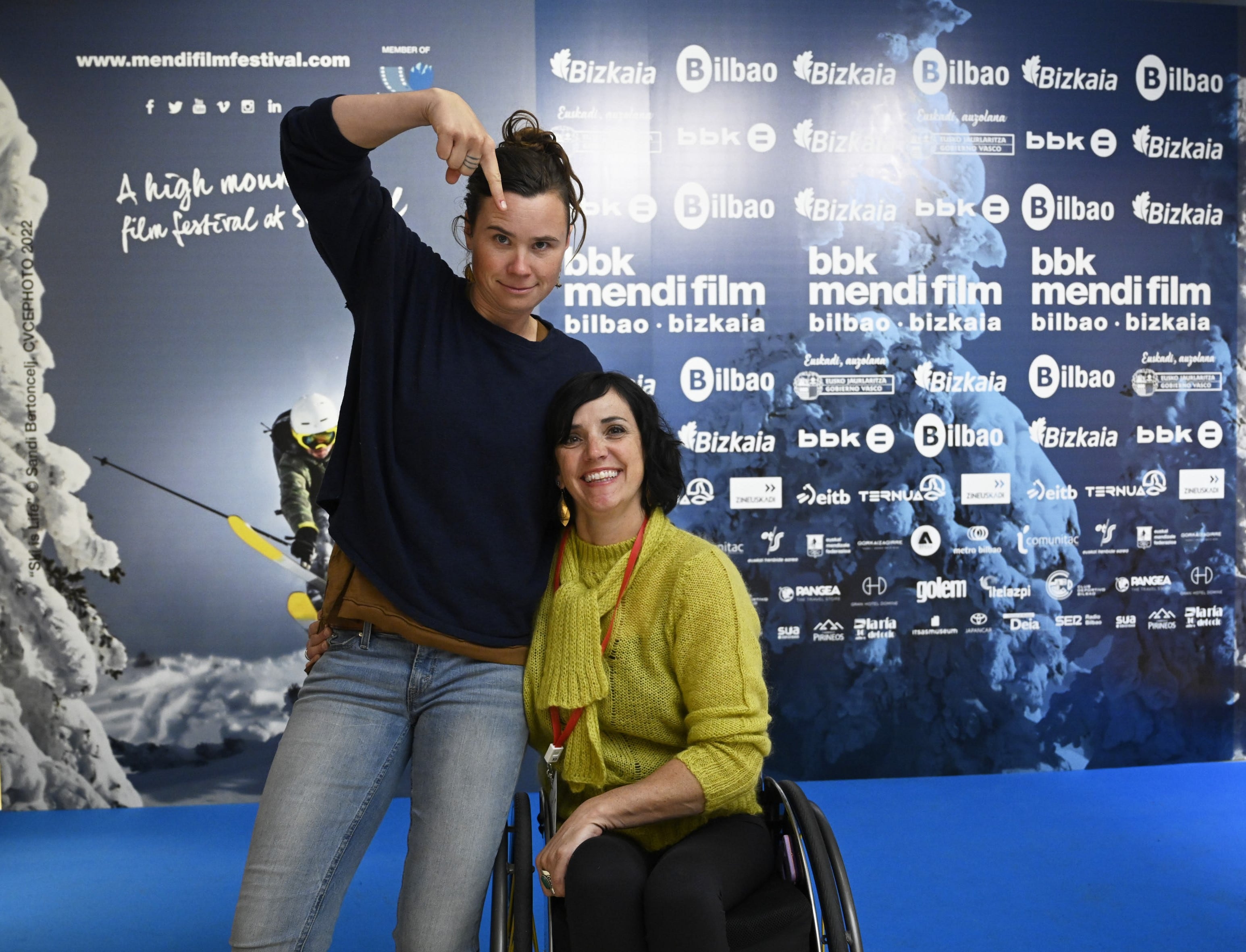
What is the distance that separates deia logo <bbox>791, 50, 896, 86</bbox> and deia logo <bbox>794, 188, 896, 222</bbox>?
0.39 m

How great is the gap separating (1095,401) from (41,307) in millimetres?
3693

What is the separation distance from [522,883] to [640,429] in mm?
776

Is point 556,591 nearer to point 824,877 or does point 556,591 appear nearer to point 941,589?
point 824,877

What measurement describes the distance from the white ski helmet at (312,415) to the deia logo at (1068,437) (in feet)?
8.18

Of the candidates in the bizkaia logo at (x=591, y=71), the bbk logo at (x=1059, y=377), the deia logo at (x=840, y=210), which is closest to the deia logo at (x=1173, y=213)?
the bbk logo at (x=1059, y=377)

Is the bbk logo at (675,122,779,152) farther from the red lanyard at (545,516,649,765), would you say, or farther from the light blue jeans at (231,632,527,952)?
the light blue jeans at (231,632,527,952)

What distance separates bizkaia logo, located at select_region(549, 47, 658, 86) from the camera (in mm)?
3297

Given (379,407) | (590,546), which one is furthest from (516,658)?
(379,407)

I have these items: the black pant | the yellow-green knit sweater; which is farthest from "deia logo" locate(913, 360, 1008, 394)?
the black pant

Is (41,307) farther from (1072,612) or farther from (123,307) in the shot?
(1072,612)

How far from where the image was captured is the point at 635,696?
1.62 meters

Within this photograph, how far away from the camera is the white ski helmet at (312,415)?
329cm

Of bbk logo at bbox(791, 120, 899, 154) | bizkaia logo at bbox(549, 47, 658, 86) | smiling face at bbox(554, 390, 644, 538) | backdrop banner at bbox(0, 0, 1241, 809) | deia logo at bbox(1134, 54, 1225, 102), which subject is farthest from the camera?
deia logo at bbox(1134, 54, 1225, 102)

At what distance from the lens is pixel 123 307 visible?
322cm
